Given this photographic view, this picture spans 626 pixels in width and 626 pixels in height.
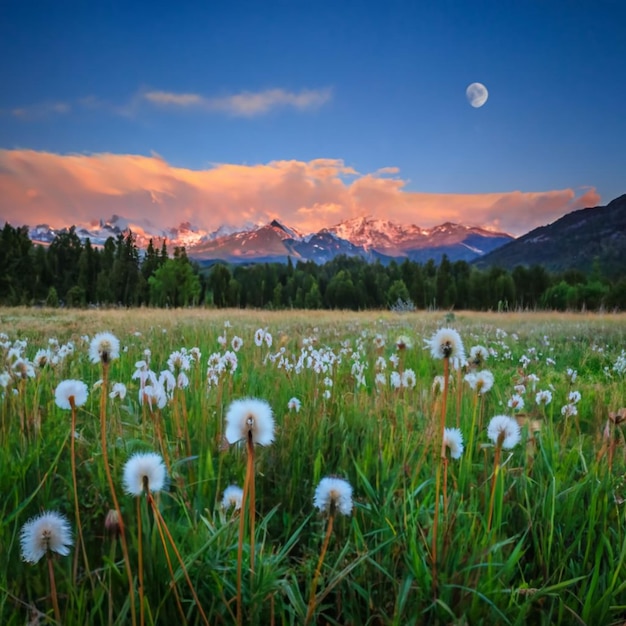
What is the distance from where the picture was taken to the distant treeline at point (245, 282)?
5391 centimetres

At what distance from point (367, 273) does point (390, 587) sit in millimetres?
87081

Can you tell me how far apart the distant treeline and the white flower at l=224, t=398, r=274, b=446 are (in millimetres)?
44765

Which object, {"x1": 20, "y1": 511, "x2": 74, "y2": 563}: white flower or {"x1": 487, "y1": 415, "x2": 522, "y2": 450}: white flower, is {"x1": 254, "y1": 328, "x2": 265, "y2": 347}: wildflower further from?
{"x1": 20, "y1": 511, "x2": 74, "y2": 563}: white flower

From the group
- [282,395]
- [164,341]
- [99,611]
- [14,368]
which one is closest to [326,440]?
[282,395]

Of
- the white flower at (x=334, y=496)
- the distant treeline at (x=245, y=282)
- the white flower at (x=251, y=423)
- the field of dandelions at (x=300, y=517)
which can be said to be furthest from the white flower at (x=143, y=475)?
the distant treeline at (x=245, y=282)

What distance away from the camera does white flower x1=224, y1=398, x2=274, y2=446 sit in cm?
108

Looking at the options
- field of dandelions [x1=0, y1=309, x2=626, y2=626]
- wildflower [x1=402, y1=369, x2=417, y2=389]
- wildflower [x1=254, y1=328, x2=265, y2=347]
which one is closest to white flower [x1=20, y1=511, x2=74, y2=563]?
field of dandelions [x1=0, y1=309, x2=626, y2=626]

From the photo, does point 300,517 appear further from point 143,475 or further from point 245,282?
point 245,282

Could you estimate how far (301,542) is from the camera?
5.90 ft

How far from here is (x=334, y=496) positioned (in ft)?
3.79

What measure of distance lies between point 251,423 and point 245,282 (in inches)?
3281

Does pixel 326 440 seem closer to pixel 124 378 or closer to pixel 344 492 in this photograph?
pixel 344 492

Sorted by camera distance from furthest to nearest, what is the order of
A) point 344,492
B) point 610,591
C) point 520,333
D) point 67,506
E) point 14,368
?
point 520,333 < point 14,368 < point 67,506 < point 610,591 < point 344,492

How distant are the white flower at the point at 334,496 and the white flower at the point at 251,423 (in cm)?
22
